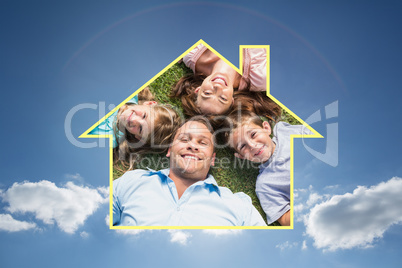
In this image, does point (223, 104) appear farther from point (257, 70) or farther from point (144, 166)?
point (144, 166)

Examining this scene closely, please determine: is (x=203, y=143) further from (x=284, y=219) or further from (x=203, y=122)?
(x=284, y=219)

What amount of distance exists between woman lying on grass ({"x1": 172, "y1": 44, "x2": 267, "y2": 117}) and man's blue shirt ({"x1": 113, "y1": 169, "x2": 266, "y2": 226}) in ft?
2.36

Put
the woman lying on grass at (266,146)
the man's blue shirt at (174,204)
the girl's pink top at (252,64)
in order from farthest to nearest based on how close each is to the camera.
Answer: the girl's pink top at (252,64)
the woman lying on grass at (266,146)
the man's blue shirt at (174,204)

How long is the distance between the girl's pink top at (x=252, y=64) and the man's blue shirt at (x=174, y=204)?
1037 millimetres

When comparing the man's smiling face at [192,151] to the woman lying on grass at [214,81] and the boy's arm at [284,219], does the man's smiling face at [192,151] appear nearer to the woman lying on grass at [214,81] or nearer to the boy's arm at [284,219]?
the woman lying on grass at [214,81]

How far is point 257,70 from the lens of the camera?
3672 millimetres

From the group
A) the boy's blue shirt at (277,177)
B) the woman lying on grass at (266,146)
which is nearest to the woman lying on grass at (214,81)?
the woman lying on grass at (266,146)

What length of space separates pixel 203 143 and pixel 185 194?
0.51 meters

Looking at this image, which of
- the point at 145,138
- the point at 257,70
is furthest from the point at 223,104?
the point at 145,138

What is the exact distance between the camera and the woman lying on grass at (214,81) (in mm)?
3568

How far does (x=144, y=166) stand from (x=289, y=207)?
1444 mm

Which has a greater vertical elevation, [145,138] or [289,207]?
[145,138]

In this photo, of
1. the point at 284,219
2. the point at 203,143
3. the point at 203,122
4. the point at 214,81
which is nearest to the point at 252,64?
the point at 214,81

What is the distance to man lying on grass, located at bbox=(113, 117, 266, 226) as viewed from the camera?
342 cm
